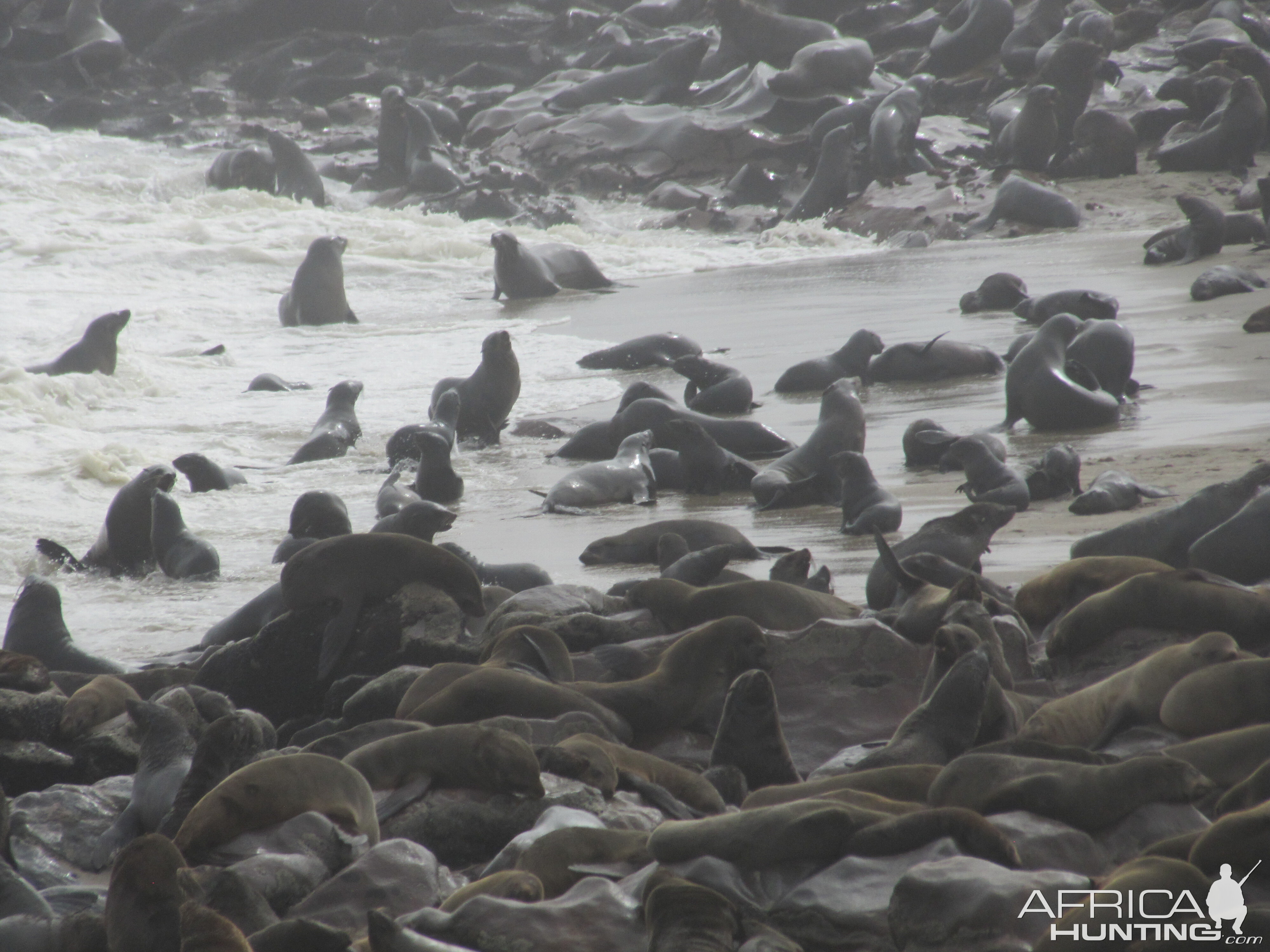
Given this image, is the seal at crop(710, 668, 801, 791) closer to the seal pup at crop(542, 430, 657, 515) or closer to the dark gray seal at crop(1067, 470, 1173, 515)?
the dark gray seal at crop(1067, 470, 1173, 515)

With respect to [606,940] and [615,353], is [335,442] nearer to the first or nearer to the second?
[615,353]

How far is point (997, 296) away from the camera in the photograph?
10523 mm

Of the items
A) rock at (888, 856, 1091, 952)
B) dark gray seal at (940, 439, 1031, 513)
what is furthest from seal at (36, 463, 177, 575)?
rock at (888, 856, 1091, 952)

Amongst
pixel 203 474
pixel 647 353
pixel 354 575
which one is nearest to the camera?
pixel 354 575

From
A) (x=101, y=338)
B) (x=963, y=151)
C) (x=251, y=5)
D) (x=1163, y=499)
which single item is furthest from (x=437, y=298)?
(x=251, y=5)

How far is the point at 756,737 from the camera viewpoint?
2.66 meters

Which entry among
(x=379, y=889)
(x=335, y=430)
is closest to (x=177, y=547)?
(x=335, y=430)

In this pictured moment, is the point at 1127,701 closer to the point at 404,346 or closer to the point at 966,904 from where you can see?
the point at 966,904

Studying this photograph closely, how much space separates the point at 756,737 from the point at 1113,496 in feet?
8.25

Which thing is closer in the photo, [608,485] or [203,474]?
[608,485]

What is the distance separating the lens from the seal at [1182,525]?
12.3 feet

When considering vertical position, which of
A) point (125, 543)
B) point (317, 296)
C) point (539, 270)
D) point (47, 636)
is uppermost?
point (539, 270)

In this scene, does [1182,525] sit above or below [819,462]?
above

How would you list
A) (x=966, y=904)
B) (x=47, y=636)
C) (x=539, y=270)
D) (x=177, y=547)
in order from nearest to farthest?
1. (x=966, y=904)
2. (x=47, y=636)
3. (x=177, y=547)
4. (x=539, y=270)
